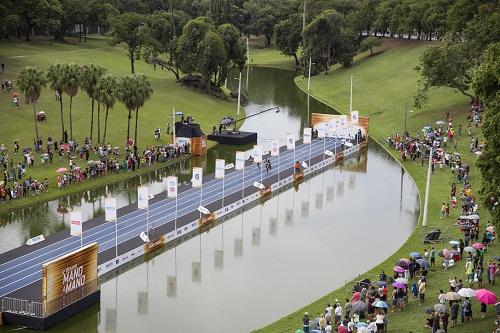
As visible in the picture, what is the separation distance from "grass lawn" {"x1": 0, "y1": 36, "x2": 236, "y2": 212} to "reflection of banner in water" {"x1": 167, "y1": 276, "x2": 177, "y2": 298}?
17600 mm

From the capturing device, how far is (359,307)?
3903cm

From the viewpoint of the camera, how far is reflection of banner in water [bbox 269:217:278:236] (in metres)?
57.2

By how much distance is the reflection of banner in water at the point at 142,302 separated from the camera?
43.2m

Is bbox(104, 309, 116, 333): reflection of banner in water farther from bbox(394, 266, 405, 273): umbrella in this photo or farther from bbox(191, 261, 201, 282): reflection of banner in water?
bbox(394, 266, 405, 273): umbrella

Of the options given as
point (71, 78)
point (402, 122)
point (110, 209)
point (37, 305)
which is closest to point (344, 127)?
point (402, 122)

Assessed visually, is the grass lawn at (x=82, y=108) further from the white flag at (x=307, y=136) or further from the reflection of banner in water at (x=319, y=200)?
the reflection of banner in water at (x=319, y=200)

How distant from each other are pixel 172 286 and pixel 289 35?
350 feet

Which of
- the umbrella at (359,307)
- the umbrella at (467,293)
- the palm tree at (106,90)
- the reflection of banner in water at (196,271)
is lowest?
the reflection of banner in water at (196,271)

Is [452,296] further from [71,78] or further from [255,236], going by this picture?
[71,78]

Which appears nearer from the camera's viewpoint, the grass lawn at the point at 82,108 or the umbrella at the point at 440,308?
Answer: the umbrella at the point at 440,308

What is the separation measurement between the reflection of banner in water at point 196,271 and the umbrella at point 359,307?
37.4 ft

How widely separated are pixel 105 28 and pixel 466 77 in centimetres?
8426

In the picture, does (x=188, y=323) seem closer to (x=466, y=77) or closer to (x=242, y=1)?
(x=466, y=77)

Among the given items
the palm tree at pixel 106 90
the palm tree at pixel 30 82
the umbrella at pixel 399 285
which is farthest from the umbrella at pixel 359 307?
the palm tree at pixel 30 82
